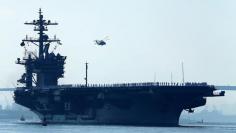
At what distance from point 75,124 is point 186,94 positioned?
15.2 meters

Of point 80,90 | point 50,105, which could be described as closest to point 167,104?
point 80,90

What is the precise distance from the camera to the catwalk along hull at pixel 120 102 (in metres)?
73.8

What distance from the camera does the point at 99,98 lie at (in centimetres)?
7800

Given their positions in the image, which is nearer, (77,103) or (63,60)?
(77,103)

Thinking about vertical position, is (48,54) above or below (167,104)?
above

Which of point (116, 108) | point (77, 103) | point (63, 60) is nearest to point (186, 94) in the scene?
point (116, 108)

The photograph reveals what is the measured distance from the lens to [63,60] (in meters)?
90.1

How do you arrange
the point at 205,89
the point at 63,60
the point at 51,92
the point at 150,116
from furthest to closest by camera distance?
Result: the point at 63,60, the point at 51,92, the point at 150,116, the point at 205,89

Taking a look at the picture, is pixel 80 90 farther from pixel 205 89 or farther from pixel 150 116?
pixel 205 89

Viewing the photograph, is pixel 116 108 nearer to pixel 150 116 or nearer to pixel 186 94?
pixel 150 116

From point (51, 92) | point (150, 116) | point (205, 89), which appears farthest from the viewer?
point (51, 92)

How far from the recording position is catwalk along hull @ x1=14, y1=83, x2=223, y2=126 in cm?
7375

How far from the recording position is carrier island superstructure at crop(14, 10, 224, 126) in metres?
74.0

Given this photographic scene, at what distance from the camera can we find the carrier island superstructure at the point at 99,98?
74000mm
